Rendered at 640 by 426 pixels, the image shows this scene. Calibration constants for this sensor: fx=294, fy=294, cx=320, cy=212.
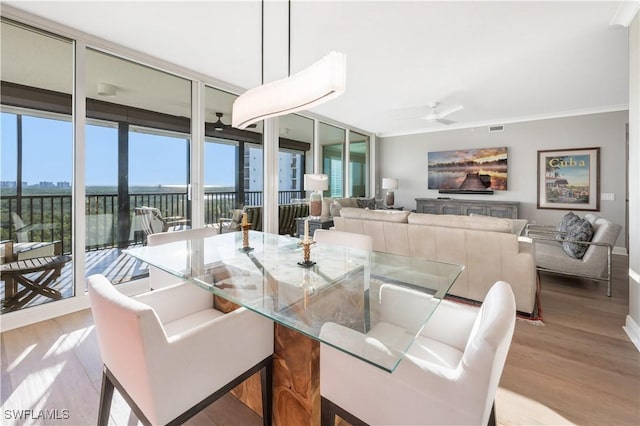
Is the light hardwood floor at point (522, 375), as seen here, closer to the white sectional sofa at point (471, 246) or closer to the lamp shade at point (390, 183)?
the white sectional sofa at point (471, 246)

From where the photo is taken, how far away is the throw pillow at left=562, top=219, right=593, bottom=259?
3.29 meters

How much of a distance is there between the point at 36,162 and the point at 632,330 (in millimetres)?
5162

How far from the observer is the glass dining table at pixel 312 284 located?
3.44 feet

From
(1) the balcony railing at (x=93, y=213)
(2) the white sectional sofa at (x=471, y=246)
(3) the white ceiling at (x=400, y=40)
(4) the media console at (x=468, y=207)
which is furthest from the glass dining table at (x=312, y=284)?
(4) the media console at (x=468, y=207)

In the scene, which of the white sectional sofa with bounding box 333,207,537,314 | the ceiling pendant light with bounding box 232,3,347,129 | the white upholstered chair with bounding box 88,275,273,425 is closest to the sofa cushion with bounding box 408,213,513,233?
the white sectional sofa with bounding box 333,207,537,314

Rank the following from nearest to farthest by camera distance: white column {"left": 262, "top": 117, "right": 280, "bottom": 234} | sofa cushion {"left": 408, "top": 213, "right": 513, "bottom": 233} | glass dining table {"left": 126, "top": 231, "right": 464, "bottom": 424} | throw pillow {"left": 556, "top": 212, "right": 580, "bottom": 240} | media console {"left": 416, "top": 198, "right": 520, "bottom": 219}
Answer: glass dining table {"left": 126, "top": 231, "right": 464, "bottom": 424} → sofa cushion {"left": 408, "top": 213, "right": 513, "bottom": 233} → throw pillow {"left": 556, "top": 212, "right": 580, "bottom": 240} → white column {"left": 262, "top": 117, "right": 280, "bottom": 234} → media console {"left": 416, "top": 198, "right": 520, "bottom": 219}

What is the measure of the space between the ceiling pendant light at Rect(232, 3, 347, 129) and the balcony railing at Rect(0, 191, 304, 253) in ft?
6.47

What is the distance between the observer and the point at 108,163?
3.06 metres

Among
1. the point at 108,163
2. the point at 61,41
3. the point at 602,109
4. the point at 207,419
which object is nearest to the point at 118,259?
the point at 108,163

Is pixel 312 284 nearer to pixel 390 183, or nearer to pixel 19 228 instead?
pixel 19 228

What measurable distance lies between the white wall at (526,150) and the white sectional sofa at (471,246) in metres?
3.72

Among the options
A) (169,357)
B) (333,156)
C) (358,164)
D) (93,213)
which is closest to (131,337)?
(169,357)

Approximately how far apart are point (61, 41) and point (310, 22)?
7.54 ft

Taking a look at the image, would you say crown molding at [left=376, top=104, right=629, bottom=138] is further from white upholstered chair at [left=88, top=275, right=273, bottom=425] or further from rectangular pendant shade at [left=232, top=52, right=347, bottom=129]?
white upholstered chair at [left=88, top=275, right=273, bottom=425]
